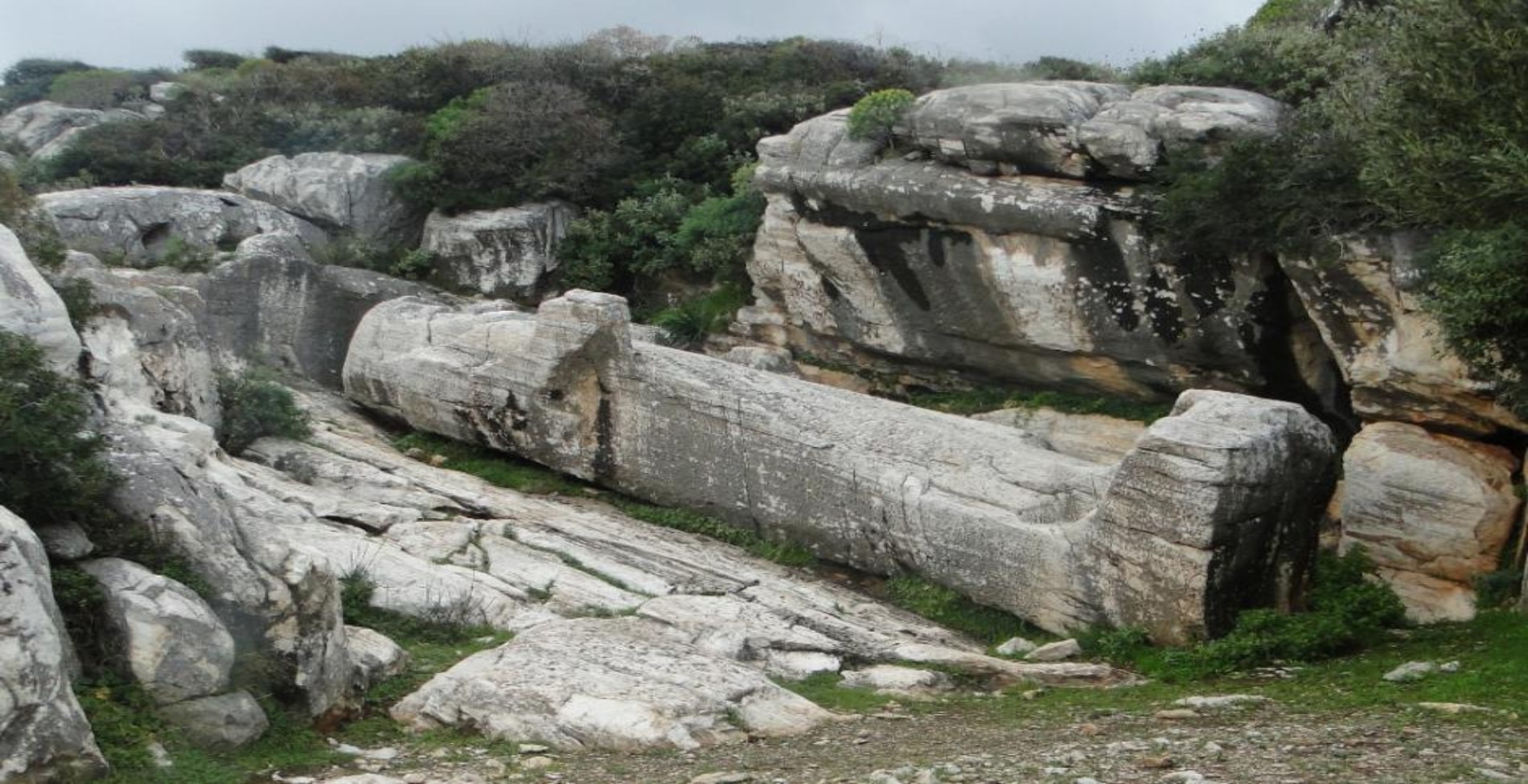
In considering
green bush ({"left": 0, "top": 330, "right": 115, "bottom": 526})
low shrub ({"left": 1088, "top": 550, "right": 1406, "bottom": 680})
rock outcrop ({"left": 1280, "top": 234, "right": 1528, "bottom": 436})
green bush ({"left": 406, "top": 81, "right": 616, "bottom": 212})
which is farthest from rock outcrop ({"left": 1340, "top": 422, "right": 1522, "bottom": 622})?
green bush ({"left": 406, "top": 81, "right": 616, "bottom": 212})

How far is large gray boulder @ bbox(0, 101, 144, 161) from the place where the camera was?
3183cm

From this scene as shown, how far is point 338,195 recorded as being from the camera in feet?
89.1

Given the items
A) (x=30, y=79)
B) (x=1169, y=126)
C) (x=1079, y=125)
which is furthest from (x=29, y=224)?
(x=30, y=79)

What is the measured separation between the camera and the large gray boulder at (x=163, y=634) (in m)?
9.80

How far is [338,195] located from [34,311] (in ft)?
50.7

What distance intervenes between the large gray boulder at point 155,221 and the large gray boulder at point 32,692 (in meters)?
14.8

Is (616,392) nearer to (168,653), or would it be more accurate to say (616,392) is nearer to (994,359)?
(994,359)

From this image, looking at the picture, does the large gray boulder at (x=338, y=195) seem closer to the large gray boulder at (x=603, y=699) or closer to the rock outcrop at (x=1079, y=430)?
the rock outcrop at (x=1079, y=430)

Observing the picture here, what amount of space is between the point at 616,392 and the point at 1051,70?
14.0 meters

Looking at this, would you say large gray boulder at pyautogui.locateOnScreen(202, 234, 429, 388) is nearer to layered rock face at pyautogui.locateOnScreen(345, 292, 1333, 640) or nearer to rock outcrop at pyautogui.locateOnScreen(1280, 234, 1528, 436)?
layered rock face at pyautogui.locateOnScreen(345, 292, 1333, 640)

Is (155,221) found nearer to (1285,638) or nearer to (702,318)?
(702,318)

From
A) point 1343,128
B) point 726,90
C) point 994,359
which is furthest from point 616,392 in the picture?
point 726,90

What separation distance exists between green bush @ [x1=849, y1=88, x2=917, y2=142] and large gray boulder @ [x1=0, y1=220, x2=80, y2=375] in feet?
37.4

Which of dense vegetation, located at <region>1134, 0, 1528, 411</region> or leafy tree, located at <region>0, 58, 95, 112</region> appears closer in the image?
dense vegetation, located at <region>1134, 0, 1528, 411</region>
